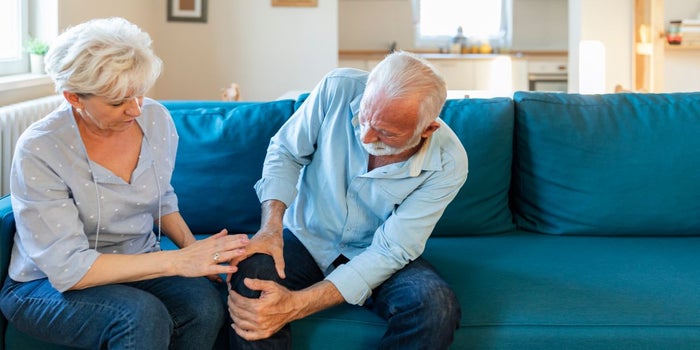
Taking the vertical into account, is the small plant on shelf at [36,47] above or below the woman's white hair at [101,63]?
above

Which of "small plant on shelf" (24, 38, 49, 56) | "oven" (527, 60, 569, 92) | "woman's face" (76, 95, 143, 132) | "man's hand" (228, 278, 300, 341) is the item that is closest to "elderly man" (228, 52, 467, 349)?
"man's hand" (228, 278, 300, 341)

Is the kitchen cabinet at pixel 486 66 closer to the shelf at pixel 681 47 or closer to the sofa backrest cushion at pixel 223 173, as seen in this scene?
the shelf at pixel 681 47

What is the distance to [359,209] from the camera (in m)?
2.12

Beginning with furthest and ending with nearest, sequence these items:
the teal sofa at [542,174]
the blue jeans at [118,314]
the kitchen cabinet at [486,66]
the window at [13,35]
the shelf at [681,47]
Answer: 1. the kitchen cabinet at [486,66]
2. the shelf at [681,47]
3. the window at [13,35]
4. the teal sofa at [542,174]
5. the blue jeans at [118,314]

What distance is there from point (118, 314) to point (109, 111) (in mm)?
434

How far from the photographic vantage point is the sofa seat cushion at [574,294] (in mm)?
1932

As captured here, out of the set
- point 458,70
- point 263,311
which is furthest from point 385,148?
point 458,70

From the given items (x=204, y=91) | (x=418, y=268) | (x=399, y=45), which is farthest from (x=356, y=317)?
(x=399, y=45)

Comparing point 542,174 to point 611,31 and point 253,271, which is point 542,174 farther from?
point 611,31

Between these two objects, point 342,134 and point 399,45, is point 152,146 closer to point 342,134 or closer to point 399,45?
point 342,134

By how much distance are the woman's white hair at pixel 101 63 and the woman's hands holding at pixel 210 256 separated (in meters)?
0.37

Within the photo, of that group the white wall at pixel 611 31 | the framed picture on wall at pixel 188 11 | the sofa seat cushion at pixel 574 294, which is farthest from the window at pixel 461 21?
the sofa seat cushion at pixel 574 294

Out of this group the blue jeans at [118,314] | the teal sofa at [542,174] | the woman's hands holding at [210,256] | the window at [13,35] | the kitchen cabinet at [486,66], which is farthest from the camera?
the kitchen cabinet at [486,66]

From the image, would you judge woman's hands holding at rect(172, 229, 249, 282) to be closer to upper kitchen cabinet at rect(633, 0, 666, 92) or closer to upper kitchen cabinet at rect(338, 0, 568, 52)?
upper kitchen cabinet at rect(633, 0, 666, 92)
